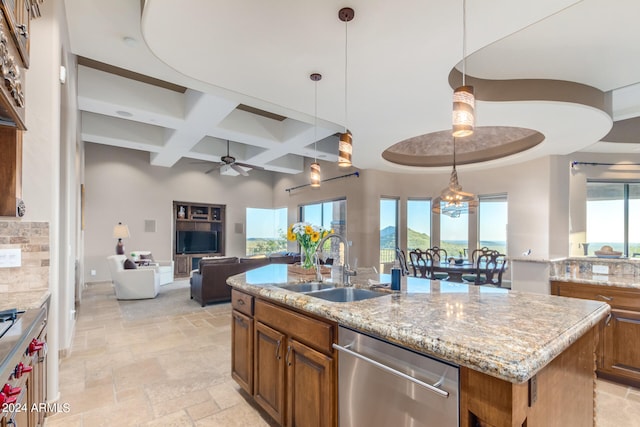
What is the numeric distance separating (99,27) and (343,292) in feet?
11.1

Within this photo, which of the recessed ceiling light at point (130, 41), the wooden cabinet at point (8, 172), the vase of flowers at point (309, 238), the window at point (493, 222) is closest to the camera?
the wooden cabinet at point (8, 172)

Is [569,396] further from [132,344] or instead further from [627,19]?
[132,344]

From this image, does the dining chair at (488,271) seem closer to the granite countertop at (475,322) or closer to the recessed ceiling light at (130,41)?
the granite countertop at (475,322)

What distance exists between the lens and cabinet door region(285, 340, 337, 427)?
161 cm

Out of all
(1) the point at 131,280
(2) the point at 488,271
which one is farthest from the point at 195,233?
(2) the point at 488,271

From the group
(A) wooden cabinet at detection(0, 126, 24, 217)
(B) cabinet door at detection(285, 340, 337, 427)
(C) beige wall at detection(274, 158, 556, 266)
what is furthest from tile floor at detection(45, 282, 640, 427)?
(C) beige wall at detection(274, 158, 556, 266)

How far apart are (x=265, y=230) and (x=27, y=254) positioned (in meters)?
8.99

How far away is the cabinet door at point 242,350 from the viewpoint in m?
2.33

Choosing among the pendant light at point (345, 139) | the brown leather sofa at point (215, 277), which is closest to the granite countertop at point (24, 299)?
the pendant light at point (345, 139)

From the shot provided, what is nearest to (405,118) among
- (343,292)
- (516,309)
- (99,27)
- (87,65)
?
(343,292)

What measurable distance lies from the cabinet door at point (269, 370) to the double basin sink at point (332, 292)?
35 cm

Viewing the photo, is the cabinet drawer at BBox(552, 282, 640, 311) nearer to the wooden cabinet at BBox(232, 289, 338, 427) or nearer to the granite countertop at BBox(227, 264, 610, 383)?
the granite countertop at BBox(227, 264, 610, 383)

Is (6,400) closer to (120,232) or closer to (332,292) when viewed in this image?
(332,292)

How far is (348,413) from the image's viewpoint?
1529 mm
